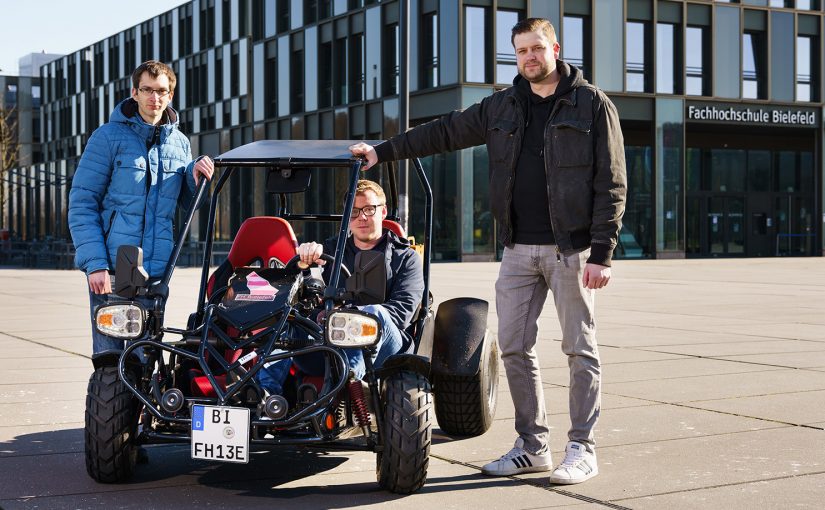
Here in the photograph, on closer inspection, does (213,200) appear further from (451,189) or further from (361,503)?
(451,189)

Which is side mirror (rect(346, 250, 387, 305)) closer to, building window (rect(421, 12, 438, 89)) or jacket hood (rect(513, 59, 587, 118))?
jacket hood (rect(513, 59, 587, 118))

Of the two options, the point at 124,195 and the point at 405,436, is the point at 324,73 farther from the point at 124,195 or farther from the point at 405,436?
the point at 405,436

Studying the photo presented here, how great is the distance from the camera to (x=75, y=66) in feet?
215

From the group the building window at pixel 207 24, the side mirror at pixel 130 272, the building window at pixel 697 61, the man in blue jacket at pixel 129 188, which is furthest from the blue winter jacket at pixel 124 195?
the building window at pixel 207 24

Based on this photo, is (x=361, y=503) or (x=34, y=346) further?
(x=34, y=346)

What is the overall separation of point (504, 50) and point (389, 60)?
3.96 meters

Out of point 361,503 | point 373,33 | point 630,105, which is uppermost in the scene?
point 373,33

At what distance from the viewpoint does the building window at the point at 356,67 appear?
38.9m

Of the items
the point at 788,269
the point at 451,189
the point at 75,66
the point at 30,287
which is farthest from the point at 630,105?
the point at 75,66

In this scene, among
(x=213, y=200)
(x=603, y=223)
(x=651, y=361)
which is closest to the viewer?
(x=603, y=223)

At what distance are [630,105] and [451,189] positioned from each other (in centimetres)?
602

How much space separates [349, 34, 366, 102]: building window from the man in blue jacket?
3278 centimetres

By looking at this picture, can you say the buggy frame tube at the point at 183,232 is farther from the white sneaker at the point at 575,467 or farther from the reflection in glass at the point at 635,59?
the reflection in glass at the point at 635,59

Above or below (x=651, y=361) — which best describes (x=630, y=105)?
above
